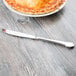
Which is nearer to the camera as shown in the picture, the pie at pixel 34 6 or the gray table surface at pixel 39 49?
the gray table surface at pixel 39 49

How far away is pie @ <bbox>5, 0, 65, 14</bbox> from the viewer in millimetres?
846

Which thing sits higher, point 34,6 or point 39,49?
point 34,6

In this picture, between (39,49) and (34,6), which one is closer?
(39,49)

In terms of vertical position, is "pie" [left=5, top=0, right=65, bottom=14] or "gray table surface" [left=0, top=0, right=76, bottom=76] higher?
"pie" [left=5, top=0, right=65, bottom=14]

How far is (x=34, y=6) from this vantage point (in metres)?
0.85

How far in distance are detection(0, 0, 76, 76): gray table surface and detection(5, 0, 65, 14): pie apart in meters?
0.05

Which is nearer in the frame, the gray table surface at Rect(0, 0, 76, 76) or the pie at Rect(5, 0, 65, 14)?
the gray table surface at Rect(0, 0, 76, 76)

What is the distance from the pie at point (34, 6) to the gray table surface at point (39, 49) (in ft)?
0.16

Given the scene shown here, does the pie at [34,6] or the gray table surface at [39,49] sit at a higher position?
the pie at [34,6]

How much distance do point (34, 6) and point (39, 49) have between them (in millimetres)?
234

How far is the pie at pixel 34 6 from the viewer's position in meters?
0.85

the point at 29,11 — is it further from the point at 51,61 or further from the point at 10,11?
the point at 51,61

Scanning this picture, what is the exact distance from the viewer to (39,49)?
738 millimetres

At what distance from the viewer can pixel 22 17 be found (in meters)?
0.90
